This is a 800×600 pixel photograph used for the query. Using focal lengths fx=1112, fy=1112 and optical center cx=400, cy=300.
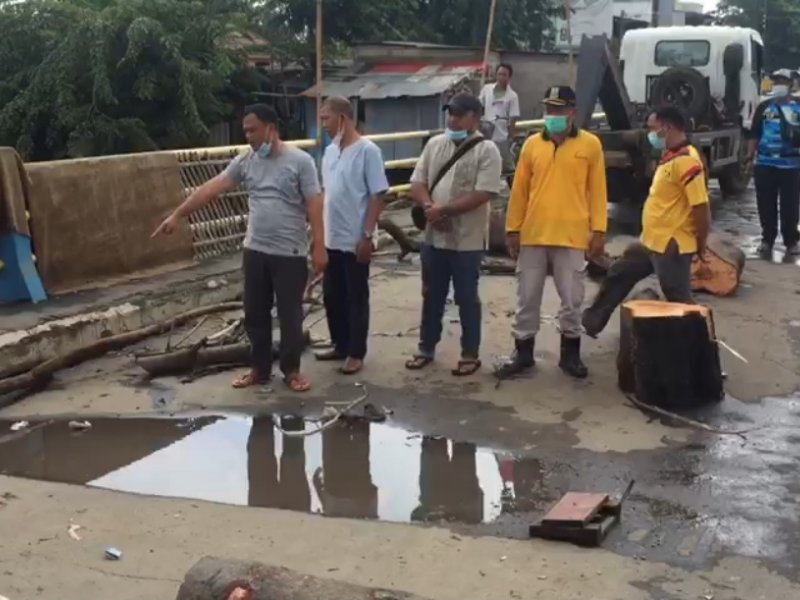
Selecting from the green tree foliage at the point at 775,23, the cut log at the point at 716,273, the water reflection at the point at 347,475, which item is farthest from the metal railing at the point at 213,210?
the green tree foliage at the point at 775,23

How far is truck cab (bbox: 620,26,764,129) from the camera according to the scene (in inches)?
657

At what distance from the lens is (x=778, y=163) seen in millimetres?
11211

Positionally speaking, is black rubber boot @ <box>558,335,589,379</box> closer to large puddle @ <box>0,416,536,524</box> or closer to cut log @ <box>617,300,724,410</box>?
cut log @ <box>617,300,724,410</box>

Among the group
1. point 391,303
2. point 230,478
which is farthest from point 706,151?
point 230,478

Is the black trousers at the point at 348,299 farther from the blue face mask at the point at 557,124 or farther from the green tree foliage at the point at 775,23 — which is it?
the green tree foliage at the point at 775,23

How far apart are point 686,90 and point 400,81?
7.02m

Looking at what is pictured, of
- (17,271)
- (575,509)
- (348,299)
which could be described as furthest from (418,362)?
(17,271)

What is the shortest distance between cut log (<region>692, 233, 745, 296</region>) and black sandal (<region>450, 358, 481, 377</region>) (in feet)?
10.4

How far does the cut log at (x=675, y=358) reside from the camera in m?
6.31

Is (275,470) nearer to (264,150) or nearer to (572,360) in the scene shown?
(264,150)

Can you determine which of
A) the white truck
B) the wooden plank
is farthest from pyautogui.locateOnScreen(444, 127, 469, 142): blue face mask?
the white truck

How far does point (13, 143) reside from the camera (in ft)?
61.4

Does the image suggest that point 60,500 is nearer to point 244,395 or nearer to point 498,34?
point 244,395

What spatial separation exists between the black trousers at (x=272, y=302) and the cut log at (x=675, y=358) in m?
1.98
